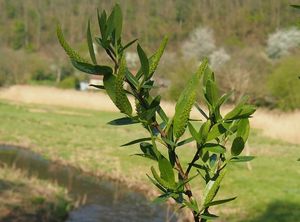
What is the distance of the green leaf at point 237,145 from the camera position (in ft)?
3.24

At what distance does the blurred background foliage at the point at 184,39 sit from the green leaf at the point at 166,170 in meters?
22.8

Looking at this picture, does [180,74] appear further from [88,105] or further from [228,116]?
[228,116]

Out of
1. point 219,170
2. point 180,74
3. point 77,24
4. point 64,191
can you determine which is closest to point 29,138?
point 64,191

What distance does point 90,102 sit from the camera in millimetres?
38062

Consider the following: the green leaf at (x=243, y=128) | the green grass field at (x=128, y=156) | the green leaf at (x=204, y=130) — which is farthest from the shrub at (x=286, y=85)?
the green leaf at (x=204, y=130)

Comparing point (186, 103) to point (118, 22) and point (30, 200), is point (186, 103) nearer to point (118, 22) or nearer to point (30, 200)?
point (118, 22)

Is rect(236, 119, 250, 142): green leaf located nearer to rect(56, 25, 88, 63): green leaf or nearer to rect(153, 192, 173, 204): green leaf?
rect(153, 192, 173, 204): green leaf

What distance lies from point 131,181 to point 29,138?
339 inches

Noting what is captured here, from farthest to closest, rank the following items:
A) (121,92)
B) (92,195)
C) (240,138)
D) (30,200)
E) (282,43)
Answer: (282,43)
(92,195)
(30,200)
(240,138)
(121,92)

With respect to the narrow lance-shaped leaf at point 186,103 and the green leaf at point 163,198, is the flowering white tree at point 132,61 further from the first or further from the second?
the green leaf at point 163,198

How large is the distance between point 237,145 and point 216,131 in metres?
0.07

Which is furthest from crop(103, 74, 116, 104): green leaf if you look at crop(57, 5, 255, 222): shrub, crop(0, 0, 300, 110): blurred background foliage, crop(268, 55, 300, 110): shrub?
crop(268, 55, 300, 110): shrub

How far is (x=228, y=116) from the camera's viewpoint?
3.17ft

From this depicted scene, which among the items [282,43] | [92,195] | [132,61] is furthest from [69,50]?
[282,43]
